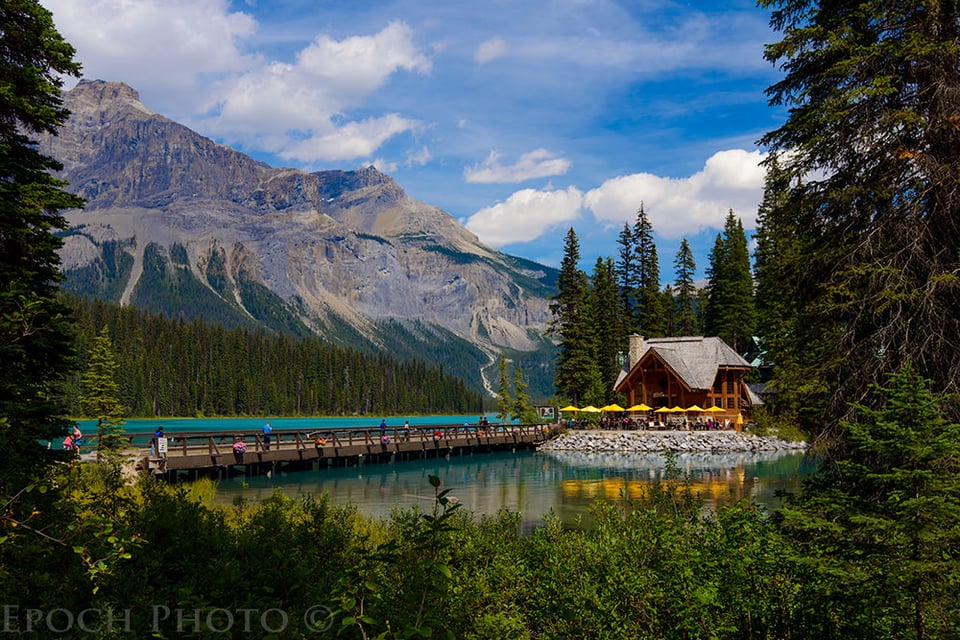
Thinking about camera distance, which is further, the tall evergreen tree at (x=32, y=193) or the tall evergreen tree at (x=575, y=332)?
the tall evergreen tree at (x=575, y=332)

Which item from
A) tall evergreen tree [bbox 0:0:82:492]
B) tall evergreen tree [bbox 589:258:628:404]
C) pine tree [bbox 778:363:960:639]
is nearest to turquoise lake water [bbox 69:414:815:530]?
tall evergreen tree [bbox 0:0:82:492]

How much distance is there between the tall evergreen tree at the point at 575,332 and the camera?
62.9 metres

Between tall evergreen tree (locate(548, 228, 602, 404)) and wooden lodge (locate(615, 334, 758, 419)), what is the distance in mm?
3505

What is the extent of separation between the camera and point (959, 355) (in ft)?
36.2

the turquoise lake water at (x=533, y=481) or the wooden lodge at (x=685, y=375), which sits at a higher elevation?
the wooden lodge at (x=685, y=375)

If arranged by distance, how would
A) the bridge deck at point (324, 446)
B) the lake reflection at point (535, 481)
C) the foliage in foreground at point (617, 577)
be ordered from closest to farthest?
the foliage in foreground at point (617, 577) < the lake reflection at point (535, 481) < the bridge deck at point (324, 446)

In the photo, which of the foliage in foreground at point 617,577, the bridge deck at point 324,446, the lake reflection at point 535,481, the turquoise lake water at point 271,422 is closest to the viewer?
the foliage in foreground at point 617,577

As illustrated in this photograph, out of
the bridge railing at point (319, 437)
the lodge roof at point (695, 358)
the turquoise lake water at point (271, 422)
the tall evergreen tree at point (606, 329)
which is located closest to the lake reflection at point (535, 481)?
the bridge railing at point (319, 437)

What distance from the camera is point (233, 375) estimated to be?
140 metres

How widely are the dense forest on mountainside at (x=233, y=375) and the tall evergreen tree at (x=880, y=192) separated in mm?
110888

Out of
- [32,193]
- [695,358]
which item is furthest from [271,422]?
[32,193]

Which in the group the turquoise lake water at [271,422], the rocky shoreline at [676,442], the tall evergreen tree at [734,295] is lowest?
the turquoise lake water at [271,422]

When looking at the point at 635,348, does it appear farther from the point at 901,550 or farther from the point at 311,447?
the point at 901,550

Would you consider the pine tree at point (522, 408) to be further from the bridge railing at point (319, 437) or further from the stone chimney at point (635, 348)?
the stone chimney at point (635, 348)
